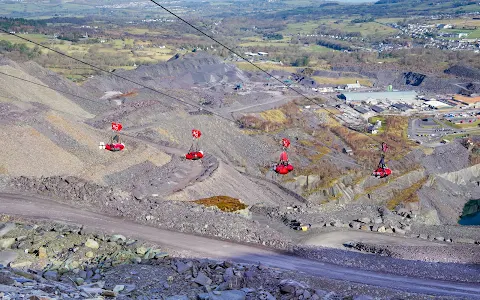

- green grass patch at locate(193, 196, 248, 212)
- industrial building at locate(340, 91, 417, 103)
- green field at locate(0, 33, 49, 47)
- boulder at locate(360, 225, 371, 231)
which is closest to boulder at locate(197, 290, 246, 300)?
boulder at locate(360, 225, 371, 231)

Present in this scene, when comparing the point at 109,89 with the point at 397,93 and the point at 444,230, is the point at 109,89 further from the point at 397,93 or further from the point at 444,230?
the point at 444,230

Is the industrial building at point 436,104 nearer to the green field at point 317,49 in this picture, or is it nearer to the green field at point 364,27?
the green field at point 317,49

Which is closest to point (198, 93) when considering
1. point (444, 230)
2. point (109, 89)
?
point (109, 89)

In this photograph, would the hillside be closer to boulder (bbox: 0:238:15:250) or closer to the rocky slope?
the rocky slope

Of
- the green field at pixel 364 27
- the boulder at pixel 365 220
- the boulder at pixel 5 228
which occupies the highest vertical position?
the boulder at pixel 5 228

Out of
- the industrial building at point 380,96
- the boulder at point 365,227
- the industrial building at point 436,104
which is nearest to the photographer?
the boulder at point 365,227

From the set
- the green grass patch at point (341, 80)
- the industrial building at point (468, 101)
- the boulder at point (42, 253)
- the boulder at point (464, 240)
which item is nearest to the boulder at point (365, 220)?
the boulder at point (464, 240)

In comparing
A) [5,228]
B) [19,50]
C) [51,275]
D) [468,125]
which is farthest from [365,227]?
[19,50]
